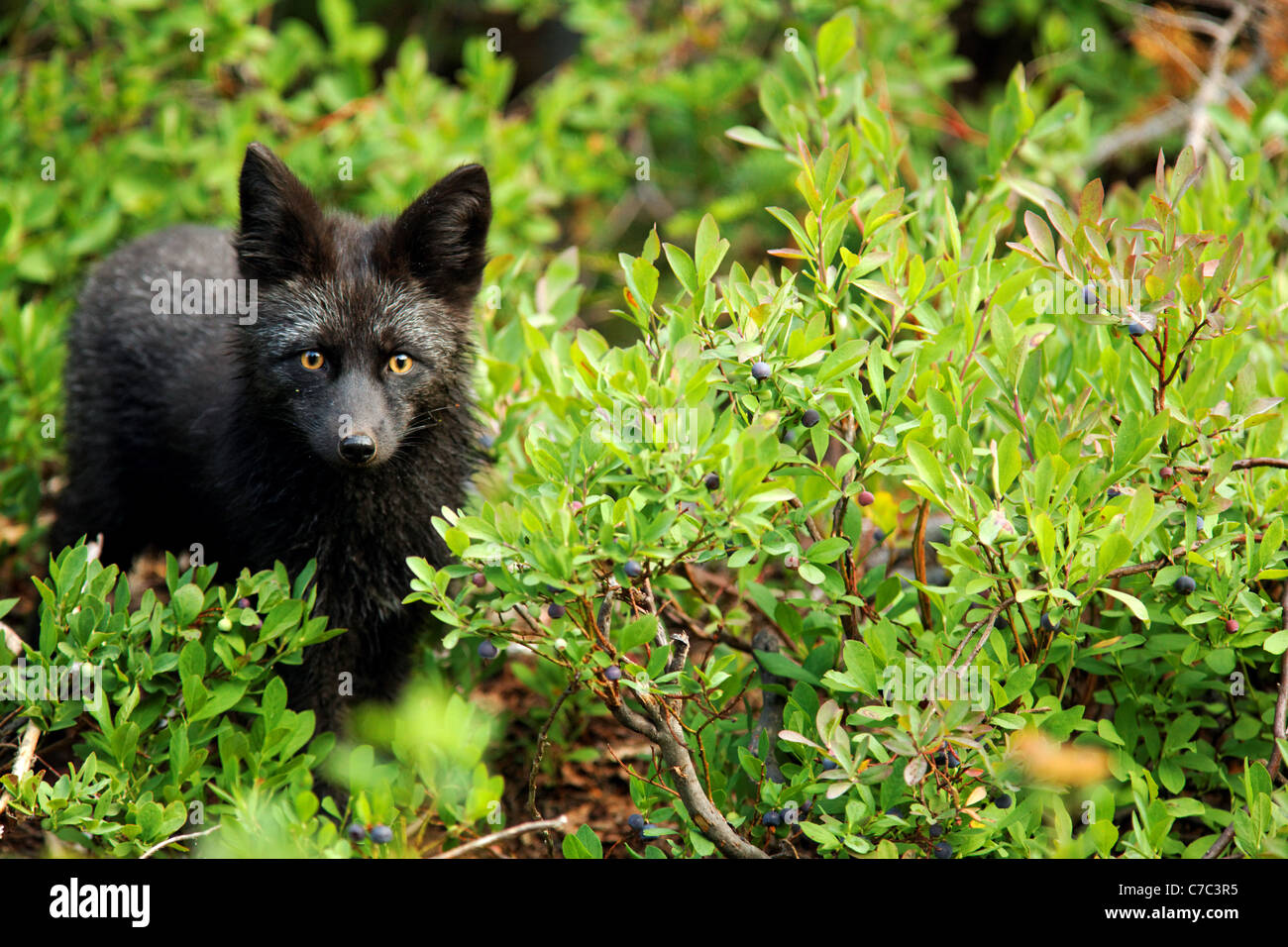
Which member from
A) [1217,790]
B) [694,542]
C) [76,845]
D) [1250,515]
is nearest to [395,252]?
[694,542]

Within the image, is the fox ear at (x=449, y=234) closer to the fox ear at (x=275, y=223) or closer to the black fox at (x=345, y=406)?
the black fox at (x=345, y=406)

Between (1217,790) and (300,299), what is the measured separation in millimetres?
3346

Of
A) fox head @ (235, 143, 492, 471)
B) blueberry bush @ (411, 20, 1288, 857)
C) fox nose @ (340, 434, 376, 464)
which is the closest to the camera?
blueberry bush @ (411, 20, 1288, 857)

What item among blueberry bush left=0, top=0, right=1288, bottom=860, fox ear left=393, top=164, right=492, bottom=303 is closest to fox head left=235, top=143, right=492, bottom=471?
fox ear left=393, top=164, right=492, bottom=303

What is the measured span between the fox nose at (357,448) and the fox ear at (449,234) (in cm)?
74

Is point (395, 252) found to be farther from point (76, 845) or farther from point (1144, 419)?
point (1144, 419)

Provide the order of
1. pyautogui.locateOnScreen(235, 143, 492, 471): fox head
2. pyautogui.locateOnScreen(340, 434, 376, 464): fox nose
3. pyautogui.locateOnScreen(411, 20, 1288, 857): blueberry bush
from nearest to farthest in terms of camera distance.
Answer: pyautogui.locateOnScreen(411, 20, 1288, 857): blueberry bush → pyautogui.locateOnScreen(340, 434, 376, 464): fox nose → pyautogui.locateOnScreen(235, 143, 492, 471): fox head

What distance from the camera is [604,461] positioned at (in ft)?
9.98

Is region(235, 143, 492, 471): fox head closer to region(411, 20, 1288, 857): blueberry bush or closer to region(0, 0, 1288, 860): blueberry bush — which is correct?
region(0, 0, 1288, 860): blueberry bush

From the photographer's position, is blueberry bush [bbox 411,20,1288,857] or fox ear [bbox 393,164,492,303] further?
fox ear [bbox 393,164,492,303]

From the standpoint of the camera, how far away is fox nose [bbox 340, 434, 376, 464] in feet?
11.8

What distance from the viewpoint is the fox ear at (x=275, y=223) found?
386 centimetres

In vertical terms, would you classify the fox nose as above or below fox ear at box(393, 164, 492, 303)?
below

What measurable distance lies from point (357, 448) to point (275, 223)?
91 cm
